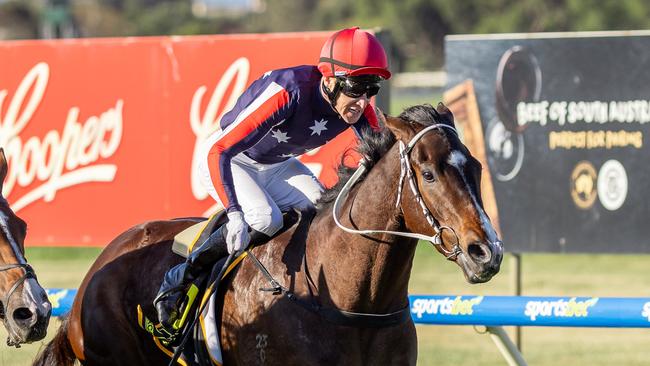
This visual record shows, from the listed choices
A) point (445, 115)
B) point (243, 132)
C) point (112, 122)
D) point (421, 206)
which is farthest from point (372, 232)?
point (112, 122)

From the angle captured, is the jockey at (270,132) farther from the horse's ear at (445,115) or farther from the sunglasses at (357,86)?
the horse's ear at (445,115)

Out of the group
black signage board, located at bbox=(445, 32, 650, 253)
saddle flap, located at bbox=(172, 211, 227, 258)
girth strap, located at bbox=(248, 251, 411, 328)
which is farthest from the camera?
black signage board, located at bbox=(445, 32, 650, 253)

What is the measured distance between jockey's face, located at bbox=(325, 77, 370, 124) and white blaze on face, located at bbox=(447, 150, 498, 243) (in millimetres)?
638

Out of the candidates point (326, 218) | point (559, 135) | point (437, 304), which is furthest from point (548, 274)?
point (326, 218)

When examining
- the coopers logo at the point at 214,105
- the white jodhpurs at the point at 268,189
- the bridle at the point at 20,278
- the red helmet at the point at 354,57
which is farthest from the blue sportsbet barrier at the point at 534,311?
the bridle at the point at 20,278

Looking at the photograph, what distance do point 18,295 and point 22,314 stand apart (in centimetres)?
8

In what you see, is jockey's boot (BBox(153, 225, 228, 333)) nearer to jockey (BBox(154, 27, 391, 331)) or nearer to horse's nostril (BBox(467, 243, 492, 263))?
jockey (BBox(154, 27, 391, 331))

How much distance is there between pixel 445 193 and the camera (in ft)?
13.7

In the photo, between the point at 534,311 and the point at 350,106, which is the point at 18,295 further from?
the point at 534,311

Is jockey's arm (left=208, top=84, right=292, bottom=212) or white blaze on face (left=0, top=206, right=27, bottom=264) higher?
jockey's arm (left=208, top=84, right=292, bottom=212)

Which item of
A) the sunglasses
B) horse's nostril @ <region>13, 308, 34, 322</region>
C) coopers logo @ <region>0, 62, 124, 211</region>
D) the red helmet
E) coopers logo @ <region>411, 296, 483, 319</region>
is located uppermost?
the red helmet

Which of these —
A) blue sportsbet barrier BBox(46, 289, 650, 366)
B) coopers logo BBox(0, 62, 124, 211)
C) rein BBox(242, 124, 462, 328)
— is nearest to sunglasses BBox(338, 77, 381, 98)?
rein BBox(242, 124, 462, 328)

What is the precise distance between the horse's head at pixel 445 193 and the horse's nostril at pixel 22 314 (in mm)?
1491

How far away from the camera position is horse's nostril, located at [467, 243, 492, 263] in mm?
4035
